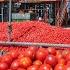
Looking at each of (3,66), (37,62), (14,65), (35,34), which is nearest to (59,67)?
(37,62)

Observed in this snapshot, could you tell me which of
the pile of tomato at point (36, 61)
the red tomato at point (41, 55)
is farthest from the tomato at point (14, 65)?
the red tomato at point (41, 55)

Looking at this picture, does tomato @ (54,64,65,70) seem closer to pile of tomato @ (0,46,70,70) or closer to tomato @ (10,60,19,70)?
pile of tomato @ (0,46,70,70)

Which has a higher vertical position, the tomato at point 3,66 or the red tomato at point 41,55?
the red tomato at point 41,55

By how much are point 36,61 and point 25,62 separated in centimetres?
16

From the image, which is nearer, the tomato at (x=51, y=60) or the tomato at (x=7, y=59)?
the tomato at (x=51, y=60)

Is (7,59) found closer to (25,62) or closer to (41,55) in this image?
(25,62)

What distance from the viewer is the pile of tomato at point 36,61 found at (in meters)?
3.96

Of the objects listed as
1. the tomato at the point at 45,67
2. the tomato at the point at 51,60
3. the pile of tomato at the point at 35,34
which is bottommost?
the pile of tomato at the point at 35,34

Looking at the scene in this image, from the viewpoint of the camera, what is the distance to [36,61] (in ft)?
13.6

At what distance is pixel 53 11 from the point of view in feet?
74.1

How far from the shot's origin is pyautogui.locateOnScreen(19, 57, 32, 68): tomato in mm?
4066

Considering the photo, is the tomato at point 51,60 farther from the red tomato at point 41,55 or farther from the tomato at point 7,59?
the tomato at point 7,59

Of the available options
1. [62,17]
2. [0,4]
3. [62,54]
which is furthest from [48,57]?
[0,4]

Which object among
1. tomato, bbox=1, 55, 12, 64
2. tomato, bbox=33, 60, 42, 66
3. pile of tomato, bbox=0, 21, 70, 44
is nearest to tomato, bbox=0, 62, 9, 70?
tomato, bbox=1, 55, 12, 64
